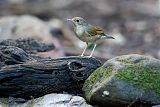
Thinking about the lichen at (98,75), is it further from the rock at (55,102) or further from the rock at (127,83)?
the rock at (55,102)

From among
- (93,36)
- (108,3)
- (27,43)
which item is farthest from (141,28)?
(93,36)

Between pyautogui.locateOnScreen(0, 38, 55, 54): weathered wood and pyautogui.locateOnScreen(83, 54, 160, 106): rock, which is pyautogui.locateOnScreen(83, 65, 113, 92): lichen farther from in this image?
pyautogui.locateOnScreen(0, 38, 55, 54): weathered wood

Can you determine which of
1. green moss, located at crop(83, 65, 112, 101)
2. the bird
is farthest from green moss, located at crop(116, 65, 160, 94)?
Result: the bird

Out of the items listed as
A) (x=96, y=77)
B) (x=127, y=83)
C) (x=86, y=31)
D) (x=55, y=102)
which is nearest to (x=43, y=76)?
(x=55, y=102)

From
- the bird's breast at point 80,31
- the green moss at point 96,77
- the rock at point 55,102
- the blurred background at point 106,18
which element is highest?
the blurred background at point 106,18

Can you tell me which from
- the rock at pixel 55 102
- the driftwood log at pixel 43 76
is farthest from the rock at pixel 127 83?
the driftwood log at pixel 43 76

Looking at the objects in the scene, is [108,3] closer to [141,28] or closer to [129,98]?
[141,28]

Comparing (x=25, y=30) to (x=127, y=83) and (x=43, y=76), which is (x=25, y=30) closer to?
(x=43, y=76)
